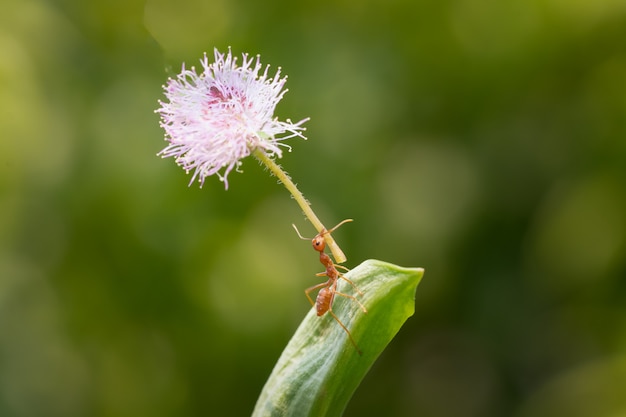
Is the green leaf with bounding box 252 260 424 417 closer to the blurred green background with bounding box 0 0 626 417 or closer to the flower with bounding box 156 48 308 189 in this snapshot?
the flower with bounding box 156 48 308 189

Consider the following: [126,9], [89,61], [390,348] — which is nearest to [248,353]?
[390,348]

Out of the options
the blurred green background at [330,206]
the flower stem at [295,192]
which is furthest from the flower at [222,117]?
the blurred green background at [330,206]

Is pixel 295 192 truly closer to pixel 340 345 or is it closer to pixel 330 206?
pixel 340 345

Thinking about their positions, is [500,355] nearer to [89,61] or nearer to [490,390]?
[490,390]

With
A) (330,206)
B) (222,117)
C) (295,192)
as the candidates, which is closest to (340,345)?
(295,192)

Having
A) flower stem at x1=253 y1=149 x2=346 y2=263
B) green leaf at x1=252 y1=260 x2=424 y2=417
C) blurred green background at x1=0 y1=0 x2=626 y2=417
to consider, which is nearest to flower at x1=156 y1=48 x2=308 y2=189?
flower stem at x1=253 y1=149 x2=346 y2=263
